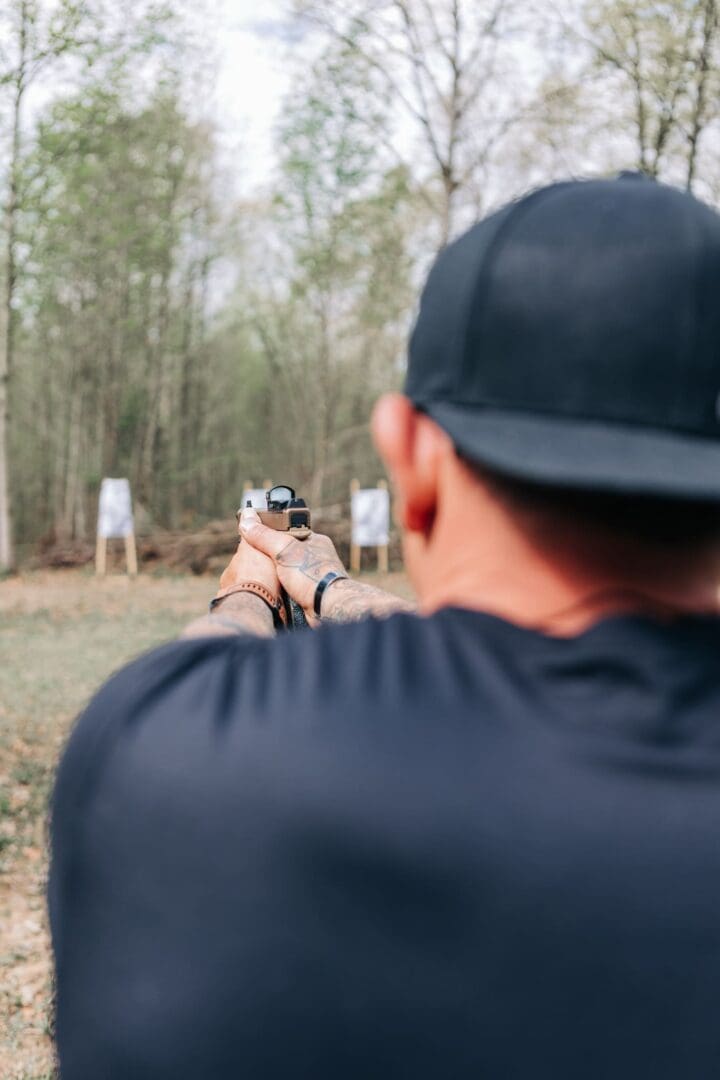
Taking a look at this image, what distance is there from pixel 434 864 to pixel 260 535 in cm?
140

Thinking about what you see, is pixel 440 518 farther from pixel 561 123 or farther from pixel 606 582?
pixel 561 123

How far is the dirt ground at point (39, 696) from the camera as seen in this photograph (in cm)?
444

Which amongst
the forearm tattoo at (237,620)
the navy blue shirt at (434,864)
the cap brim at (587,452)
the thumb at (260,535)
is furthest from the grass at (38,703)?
the cap brim at (587,452)

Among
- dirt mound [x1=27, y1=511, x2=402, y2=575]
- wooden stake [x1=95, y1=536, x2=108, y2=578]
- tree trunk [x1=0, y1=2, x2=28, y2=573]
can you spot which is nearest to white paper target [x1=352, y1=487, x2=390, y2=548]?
dirt mound [x1=27, y1=511, x2=402, y2=575]

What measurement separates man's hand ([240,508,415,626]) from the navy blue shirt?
42.1 inches

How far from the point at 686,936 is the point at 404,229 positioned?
90.7 feet

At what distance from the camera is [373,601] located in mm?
1942

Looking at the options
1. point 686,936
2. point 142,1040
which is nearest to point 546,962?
point 686,936

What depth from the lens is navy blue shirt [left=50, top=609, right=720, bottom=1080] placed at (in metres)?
0.76

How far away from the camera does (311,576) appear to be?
6.56 ft

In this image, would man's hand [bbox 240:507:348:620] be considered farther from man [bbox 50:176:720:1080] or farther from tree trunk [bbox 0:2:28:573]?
tree trunk [bbox 0:2:28:573]

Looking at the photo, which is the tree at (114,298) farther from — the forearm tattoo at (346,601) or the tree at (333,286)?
the forearm tattoo at (346,601)

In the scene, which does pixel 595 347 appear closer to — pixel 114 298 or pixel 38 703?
pixel 38 703

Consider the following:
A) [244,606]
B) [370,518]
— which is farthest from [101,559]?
[244,606]
